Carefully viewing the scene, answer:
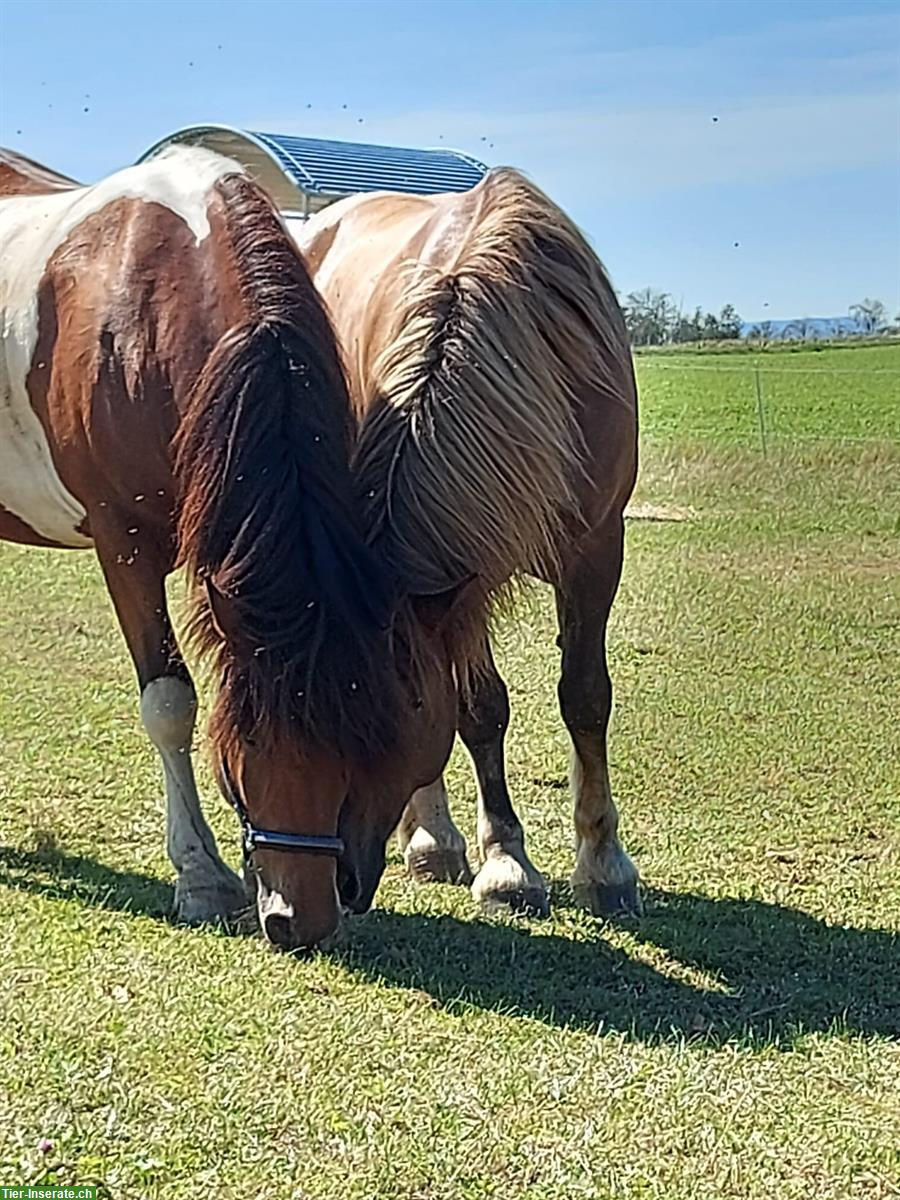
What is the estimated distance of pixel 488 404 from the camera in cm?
359

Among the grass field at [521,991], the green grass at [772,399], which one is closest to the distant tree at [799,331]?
the green grass at [772,399]

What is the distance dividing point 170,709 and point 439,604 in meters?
1.27

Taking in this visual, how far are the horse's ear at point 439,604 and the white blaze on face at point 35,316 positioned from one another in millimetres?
1575

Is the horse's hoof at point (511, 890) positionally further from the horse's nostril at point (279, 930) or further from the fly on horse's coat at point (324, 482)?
the horse's nostril at point (279, 930)

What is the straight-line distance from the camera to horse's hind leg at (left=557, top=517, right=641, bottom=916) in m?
4.48

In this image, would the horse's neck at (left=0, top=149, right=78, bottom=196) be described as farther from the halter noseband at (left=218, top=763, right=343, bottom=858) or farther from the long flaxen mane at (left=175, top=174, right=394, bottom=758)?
the halter noseband at (left=218, top=763, right=343, bottom=858)

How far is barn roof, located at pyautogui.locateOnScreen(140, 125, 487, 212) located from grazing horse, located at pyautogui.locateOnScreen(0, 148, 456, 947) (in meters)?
11.6

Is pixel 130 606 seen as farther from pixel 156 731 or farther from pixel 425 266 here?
pixel 425 266

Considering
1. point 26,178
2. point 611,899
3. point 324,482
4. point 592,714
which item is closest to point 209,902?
point 611,899

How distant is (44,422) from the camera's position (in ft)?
15.3

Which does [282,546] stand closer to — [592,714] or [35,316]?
[592,714]

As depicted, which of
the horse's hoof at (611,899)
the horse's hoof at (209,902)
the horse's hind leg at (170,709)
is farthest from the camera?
the horse's hoof at (611,899)

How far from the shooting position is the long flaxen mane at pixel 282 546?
3273 millimetres

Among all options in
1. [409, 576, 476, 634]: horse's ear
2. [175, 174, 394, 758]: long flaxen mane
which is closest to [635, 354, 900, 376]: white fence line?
[175, 174, 394, 758]: long flaxen mane
